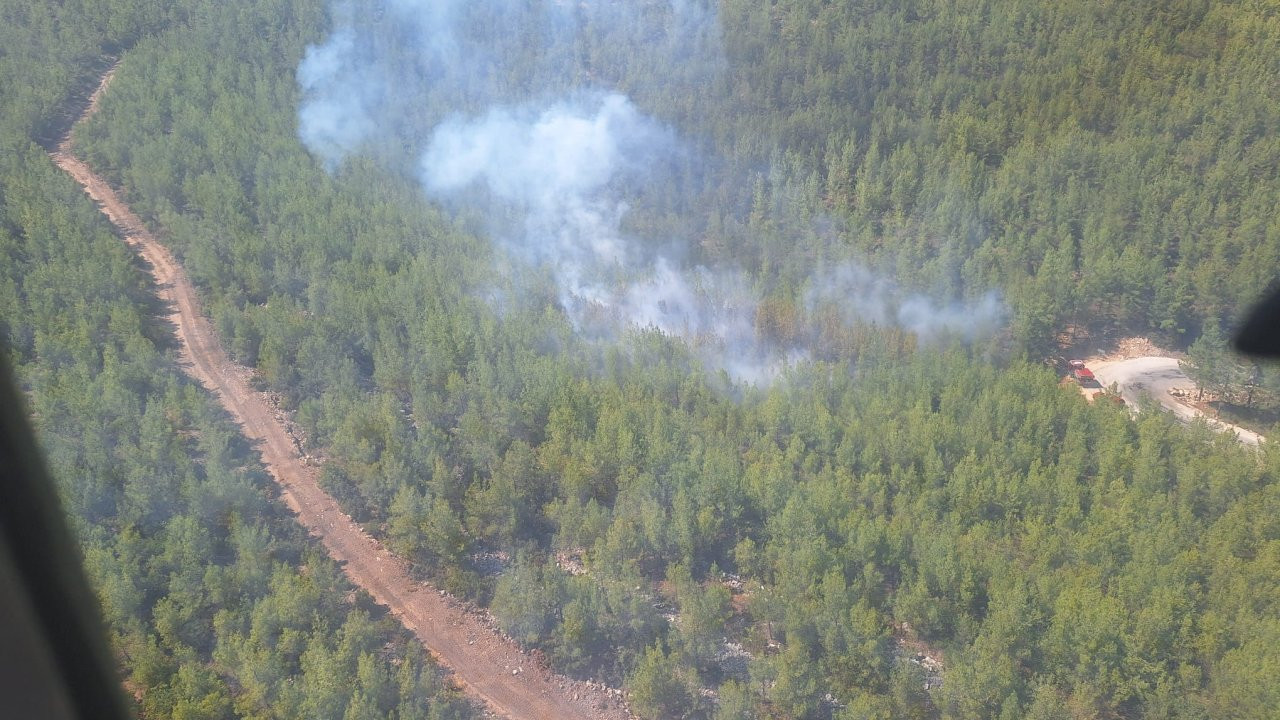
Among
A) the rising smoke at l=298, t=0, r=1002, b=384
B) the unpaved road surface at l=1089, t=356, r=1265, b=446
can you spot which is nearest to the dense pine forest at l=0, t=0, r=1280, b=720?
the rising smoke at l=298, t=0, r=1002, b=384

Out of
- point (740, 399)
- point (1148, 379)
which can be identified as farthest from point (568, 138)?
point (1148, 379)

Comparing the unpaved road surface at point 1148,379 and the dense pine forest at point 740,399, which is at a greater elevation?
the dense pine forest at point 740,399

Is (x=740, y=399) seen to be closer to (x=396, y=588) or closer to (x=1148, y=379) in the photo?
(x=396, y=588)

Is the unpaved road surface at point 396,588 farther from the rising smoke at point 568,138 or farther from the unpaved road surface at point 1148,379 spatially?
the unpaved road surface at point 1148,379

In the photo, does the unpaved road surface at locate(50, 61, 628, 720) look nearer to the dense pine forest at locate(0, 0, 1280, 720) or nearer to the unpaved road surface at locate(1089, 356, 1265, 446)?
the dense pine forest at locate(0, 0, 1280, 720)

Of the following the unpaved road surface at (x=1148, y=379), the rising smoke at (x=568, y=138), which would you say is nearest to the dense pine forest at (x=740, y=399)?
the rising smoke at (x=568, y=138)

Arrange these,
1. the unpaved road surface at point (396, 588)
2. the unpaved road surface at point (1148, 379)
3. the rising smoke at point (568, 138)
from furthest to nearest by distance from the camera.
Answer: the rising smoke at point (568, 138)
the unpaved road surface at point (1148, 379)
the unpaved road surface at point (396, 588)

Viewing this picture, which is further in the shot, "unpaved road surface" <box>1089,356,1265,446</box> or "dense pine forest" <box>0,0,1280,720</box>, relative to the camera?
"unpaved road surface" <box>1089,356,1265,446</box>

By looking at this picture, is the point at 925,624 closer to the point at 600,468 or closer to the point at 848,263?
the point at 600,468
